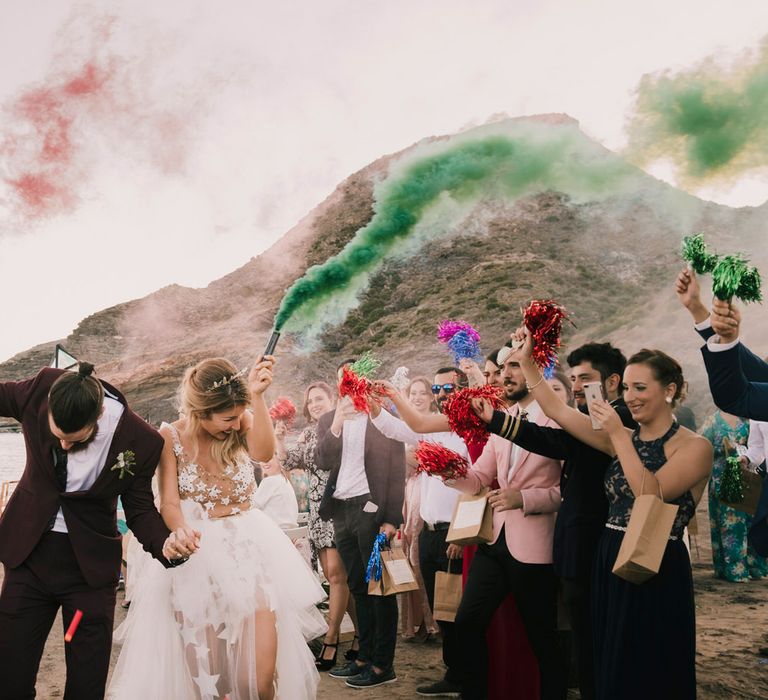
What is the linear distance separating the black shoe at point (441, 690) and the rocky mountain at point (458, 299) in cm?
2022

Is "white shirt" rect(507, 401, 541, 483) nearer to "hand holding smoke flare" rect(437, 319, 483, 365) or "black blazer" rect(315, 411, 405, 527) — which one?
"hand holding smoke flare" rect(437, 319, 483, 365)

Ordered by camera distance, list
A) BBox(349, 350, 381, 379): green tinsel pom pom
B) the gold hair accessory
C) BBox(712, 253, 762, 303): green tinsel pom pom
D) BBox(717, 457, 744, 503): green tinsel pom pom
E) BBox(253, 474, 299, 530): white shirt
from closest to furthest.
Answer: BBox(712, 253, 762, 303): green tinsel pom pom, the gold hair accessory, BBox(717, 457, 744, 503): green tinsel pom pom, BBox(349, 350, 381, 379): green tinsel pom pom, BBox(253, 474, 299, 530): white shirt

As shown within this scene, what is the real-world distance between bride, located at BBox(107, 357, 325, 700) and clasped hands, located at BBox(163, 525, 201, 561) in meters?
0.02

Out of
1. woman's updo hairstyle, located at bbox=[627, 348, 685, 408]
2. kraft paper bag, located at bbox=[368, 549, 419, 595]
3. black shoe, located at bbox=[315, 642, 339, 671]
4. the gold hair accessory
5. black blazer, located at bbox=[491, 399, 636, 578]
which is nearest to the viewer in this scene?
woman's updo hairstyle, located at bbox=[627, 348, 685, 408]

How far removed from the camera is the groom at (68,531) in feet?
11.3

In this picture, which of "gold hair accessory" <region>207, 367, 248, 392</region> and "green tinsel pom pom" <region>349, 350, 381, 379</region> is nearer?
"gold hair accessory" <region>207, 367, 248, 392</region>

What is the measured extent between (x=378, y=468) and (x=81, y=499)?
2997 mm

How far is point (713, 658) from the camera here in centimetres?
607

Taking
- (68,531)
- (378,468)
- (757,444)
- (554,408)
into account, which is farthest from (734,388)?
(378,468)

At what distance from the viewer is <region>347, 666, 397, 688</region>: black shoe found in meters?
5.58

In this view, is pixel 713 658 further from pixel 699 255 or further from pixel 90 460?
pixel 90 460

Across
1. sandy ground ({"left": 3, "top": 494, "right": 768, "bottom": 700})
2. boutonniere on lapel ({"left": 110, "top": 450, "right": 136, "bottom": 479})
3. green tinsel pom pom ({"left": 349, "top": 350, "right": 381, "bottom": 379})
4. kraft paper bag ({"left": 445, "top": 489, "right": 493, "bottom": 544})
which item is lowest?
sandy ground ({"left": 3, "top": 494, "right": 768, "bottom": 700})

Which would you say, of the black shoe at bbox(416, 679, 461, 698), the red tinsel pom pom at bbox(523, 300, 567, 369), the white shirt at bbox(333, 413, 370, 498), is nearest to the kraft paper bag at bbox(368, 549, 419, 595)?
the white shirt at bbox(333, 413, 370, 498)

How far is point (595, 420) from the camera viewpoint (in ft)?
12.4
